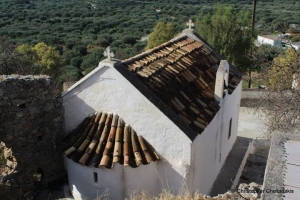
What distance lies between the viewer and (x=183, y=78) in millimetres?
10664

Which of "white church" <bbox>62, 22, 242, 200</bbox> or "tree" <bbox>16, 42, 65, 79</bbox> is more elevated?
"white church" <bbox>62, 22, 242, 200</bbox>

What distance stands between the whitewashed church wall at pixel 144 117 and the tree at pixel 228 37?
52.9 feet

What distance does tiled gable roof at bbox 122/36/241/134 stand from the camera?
936cm

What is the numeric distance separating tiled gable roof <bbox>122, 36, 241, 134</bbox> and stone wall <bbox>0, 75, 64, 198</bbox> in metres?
2.52

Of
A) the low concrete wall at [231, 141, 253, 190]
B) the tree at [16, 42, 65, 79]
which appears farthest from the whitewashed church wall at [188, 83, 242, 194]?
the tree at [16, 42, 65, 79]

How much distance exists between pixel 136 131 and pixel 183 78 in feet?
8.54

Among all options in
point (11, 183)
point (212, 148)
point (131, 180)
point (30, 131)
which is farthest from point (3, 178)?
point (212, 148)

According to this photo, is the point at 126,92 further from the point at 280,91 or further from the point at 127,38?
the point at 127,38

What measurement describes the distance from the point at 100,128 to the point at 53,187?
2.67 meters

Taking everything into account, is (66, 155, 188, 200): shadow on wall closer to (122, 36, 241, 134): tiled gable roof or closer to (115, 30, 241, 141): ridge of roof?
(115, 30, 241, 141): ridge of roof

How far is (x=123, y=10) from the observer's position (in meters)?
80.6

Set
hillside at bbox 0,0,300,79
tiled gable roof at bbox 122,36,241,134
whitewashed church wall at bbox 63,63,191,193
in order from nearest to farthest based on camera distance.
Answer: whitewashed church wall at bbox 63,63,191,193
tiled gable roof at bbox 122,36,241,134
hillside at bbox 0,0,300,79

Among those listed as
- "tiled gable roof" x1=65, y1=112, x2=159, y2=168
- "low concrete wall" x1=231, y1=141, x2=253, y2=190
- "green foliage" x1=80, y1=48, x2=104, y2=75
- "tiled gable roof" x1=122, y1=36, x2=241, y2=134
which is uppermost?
"tiled gable roof" x1=122, y1=36, x2=241, y2=134

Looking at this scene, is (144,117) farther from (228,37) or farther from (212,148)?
Answer: (228,37)
